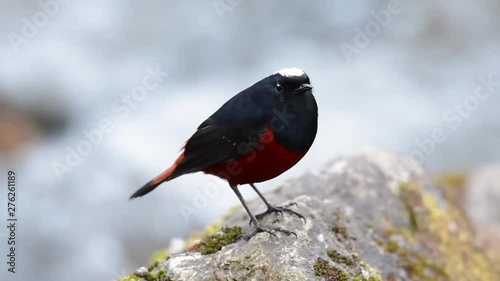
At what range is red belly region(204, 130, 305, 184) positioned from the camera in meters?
3.79

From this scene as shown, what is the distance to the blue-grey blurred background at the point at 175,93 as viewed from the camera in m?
9.76

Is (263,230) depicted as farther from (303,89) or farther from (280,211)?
(303,89)

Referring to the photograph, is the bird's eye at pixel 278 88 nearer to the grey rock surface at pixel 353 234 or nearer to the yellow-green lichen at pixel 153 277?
the grey rock surface at pixel 353 234

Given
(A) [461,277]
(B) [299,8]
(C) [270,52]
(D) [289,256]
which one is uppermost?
(B) [299,8]

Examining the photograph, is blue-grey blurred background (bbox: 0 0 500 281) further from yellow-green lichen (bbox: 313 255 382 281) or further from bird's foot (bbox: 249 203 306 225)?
yellow-green lichen (bbox: 313 255 382 281)

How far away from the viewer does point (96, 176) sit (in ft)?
33.9

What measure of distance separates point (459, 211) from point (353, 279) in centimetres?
258

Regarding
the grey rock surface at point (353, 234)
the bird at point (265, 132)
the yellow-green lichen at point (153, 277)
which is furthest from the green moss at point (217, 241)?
the yellow-green lichen at point (153, 277)

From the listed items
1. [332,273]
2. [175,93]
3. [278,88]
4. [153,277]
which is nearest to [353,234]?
[332,273]

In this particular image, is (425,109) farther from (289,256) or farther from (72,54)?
(289,256)

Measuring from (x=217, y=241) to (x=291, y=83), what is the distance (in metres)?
1.10

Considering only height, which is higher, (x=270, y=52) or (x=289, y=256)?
(x=270, y=52)

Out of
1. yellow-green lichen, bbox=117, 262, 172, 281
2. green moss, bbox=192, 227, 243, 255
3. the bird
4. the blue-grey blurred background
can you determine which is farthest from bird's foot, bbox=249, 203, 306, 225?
the blue-grey blurred background

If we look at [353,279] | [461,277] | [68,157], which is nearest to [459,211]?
[461,277]
